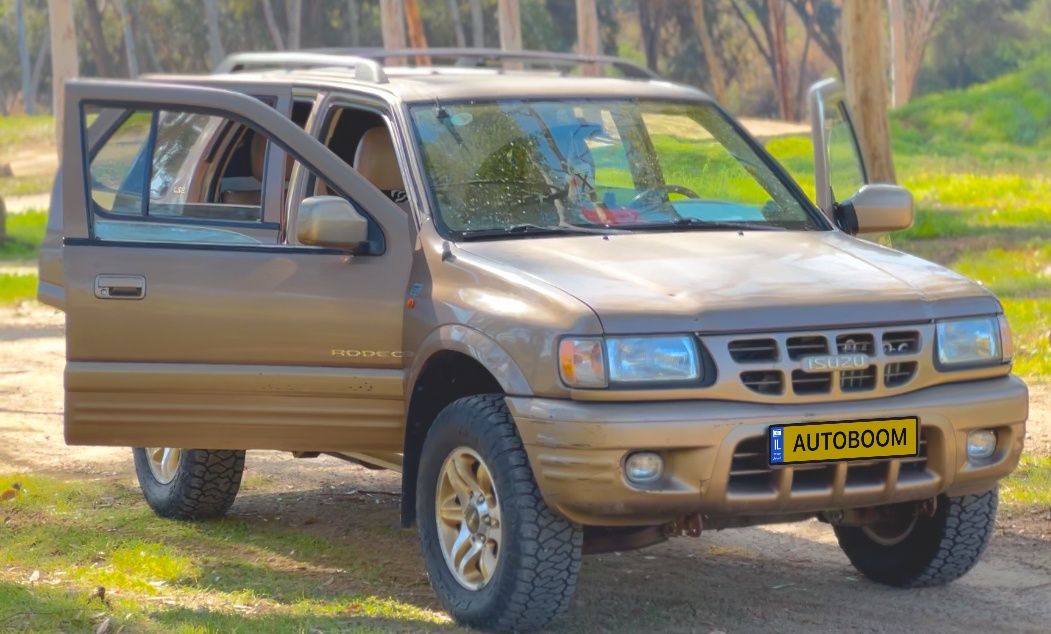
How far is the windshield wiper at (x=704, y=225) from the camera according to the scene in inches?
238

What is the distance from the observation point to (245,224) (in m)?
6.56

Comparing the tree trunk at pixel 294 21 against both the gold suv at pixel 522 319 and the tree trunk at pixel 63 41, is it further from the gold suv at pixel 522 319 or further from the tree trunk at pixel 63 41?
the gold suv at pixel 522 319

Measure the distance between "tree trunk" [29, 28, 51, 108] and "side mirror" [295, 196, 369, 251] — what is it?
195ft

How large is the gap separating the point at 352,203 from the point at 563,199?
2.37 ft

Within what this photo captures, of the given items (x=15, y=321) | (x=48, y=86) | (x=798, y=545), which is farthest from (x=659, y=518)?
(x=48, y=86)

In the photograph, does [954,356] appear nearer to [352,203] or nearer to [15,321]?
[352,203]

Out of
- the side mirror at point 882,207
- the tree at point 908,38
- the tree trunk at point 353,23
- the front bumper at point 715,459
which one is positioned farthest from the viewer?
the tree trunk at point 353,23

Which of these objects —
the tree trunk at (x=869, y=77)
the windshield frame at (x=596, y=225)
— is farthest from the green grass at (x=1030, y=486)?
the tree trunk at (x=869, y=77)

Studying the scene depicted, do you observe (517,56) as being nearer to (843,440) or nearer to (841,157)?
(841,157)

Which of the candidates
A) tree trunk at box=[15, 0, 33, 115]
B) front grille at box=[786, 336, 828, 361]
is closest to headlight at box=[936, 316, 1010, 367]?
front grille at box=[786, 336, 828, 361]

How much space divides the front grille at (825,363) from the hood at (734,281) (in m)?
0.04

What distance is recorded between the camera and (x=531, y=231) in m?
5.89

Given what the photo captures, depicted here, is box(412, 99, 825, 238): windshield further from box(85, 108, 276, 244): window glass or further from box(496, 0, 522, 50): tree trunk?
box(496, 0, 522, 50): tree trunk

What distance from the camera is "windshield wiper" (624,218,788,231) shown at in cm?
605
